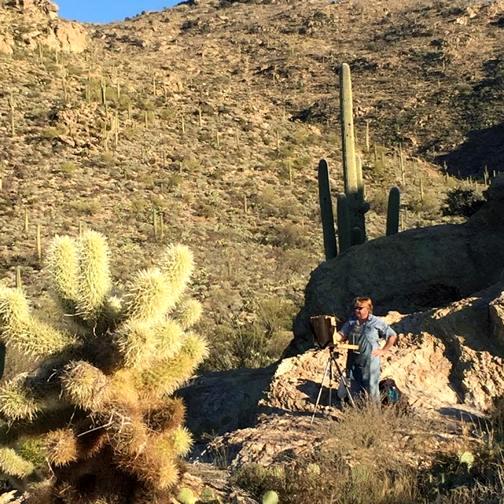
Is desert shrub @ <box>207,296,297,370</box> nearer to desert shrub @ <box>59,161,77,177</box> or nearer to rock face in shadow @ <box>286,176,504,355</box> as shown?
rock face in shadow @ <box>286,176,504,355</box>

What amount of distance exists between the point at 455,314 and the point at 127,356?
521 centimetres

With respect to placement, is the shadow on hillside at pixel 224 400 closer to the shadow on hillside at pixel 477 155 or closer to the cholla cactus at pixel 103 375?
the cholla cactus at pixel 103 375

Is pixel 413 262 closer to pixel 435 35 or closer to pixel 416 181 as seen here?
pixel 416 181

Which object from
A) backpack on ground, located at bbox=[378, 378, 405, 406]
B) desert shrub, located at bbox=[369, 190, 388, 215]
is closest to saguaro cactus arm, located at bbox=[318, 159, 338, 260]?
backpack on ground, located at bbox=[378, 378, 405, 406]

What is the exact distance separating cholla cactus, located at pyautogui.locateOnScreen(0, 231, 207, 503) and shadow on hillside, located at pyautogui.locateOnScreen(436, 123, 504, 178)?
107 ft

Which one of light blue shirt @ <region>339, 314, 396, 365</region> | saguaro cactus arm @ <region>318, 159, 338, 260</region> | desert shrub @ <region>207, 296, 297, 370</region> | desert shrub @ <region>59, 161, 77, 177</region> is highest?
desert shrub @ <region>59, 161, 77, 177</region>

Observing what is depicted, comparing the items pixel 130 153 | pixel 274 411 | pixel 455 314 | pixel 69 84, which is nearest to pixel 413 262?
pixel 455 314

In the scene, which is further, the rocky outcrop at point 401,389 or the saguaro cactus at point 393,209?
the saguaro cactus at point 393,209

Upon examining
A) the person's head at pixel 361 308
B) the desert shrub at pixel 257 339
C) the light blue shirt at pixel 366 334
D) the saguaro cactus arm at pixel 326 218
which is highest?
the saguaro cactus arm at pixel 326 218

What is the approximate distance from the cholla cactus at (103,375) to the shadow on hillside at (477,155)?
32484 millimetres

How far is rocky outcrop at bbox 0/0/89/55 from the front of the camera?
35.4 meters

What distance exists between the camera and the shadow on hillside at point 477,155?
35.2 m

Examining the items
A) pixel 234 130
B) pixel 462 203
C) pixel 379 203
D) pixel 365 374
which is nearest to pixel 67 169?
pixel 234 130

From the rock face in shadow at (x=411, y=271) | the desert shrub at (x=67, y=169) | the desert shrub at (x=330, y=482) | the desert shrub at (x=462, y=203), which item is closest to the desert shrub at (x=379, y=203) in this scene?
the desert shrub at (x=462, y=203)
